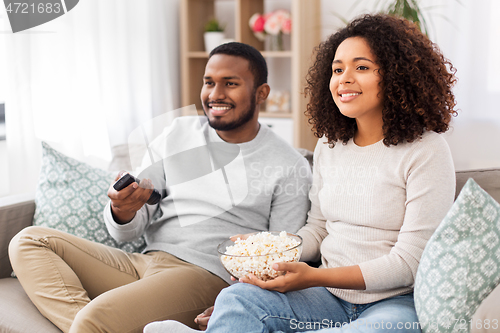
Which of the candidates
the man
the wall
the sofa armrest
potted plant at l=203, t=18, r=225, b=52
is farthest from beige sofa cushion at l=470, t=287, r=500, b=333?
potted plant at l=203, t=18, r=225, b=52

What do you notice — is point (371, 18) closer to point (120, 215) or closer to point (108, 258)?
point (120, 215)

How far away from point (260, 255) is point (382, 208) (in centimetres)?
34

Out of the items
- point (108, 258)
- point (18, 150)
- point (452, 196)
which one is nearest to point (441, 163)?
point (452, 196)

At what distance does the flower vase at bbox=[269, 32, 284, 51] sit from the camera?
10.4 feet

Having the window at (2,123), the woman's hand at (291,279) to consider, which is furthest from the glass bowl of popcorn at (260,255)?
the window at (2,123)

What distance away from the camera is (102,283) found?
4.61 ft

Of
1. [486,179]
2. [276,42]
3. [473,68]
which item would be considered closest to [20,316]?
[486,179]

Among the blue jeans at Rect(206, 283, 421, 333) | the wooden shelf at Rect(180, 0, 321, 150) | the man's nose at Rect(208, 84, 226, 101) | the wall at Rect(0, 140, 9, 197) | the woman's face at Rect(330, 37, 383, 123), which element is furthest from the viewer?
the wooden shelf at Rect(180, 0, 321, 150)

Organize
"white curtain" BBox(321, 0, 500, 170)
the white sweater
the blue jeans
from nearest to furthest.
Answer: the blue jeans < the white sweater < "white curtain" BBox(321, 0, 500, 170)

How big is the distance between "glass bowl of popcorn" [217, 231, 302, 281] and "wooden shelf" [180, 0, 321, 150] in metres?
1.91

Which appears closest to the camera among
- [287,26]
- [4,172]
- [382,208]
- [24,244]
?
[382,208]

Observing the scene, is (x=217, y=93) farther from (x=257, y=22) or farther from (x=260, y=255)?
(x=257, y=22)

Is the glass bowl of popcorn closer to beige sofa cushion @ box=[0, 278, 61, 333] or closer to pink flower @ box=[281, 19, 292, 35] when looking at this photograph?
beige sofa cushion @ box=[0, 278, 61, 333]

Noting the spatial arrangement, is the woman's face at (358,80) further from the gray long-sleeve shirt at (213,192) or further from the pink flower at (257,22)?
the pink flower at (257,22)
